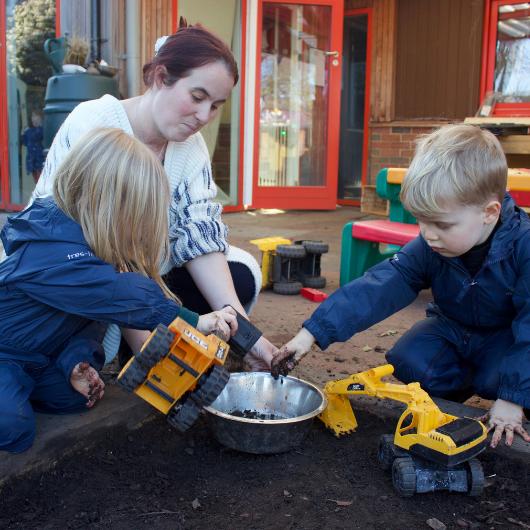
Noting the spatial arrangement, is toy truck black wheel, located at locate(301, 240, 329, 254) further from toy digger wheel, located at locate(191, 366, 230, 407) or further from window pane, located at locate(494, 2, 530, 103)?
window pane, located at locate(494, 2, 530, 103)

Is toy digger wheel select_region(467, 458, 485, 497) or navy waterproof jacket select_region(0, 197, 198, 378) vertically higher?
navy waterproof jacket select_region(0, 197, 198, 378)

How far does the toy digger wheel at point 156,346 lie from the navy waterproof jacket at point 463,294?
0.62m

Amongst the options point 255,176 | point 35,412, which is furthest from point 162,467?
point 255,176

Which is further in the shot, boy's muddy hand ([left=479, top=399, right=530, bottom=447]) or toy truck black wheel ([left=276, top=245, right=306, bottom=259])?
toy truck black wheel ([left=276, top=245, right=306, bottom=259])

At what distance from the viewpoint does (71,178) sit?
185 cm

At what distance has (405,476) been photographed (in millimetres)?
1740

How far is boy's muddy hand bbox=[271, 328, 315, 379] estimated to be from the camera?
2096mm

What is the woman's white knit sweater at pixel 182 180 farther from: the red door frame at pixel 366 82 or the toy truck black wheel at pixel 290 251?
the red door frame at pixel 366 82

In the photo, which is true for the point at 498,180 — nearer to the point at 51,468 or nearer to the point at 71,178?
the point at 71,178

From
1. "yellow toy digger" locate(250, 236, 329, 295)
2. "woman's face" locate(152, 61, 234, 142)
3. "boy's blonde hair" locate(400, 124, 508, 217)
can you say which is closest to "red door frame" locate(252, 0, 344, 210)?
"yellow toy digger" locate(250, 236, 329, 295)

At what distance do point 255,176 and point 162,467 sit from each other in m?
6.14

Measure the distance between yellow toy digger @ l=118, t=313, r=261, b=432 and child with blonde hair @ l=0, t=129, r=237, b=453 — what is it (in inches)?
6.9

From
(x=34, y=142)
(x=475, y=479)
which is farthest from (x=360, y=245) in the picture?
(x=34, y=142)

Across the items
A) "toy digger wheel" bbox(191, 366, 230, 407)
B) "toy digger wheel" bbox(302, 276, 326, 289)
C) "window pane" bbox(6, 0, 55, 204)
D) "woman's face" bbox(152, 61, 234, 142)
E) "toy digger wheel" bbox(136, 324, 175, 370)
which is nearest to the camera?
"toy digger wheel" bbox(136, 324, 175, 370)
